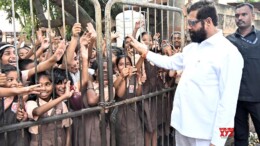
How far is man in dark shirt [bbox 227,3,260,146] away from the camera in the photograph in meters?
3.34

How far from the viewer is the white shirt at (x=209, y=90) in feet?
7.39

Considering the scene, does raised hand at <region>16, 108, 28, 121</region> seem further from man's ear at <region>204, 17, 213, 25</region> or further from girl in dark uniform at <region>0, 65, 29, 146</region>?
man's ear at <region>204, 17, 213, 25</region>

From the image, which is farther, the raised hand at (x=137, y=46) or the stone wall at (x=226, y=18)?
the stone wall at (x=226, y=18)

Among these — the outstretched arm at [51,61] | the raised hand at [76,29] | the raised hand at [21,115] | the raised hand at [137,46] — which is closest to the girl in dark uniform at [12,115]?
the raised hand at [21,115]

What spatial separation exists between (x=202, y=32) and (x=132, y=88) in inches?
32.1

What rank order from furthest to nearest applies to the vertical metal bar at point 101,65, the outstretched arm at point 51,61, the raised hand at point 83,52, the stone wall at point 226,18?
the stone wall at point 226,18, the raised hand at point 83,52, the vertical metal bar at point 101,65, the outstretched arm at point 51,61

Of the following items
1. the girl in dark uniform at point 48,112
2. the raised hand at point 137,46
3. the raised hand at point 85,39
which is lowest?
the girl in dark uniform at point 48,112

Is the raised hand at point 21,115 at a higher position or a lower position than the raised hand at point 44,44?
lower

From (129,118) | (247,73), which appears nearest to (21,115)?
(129,118)

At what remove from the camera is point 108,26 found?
7.77ft

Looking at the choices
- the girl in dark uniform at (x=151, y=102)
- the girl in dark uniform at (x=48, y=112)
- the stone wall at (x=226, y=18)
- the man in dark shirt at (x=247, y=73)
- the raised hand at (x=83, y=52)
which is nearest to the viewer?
the girl in dark uniform at (x=48, y=112)

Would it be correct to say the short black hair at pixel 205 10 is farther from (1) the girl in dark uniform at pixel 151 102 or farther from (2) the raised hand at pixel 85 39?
(2) the raised hand at pixel 85 39

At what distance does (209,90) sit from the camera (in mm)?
2359

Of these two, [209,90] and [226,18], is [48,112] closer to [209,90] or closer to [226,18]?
[209,90]
